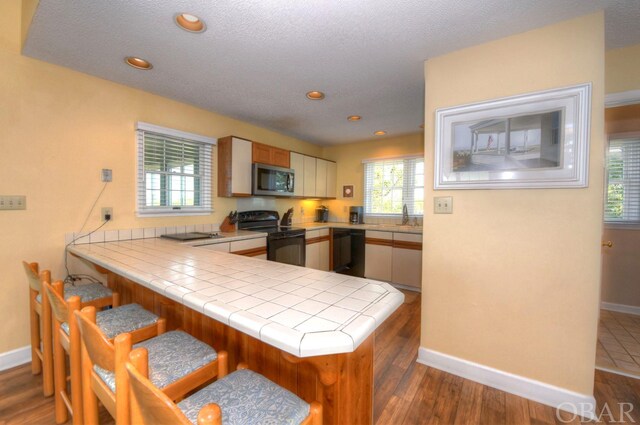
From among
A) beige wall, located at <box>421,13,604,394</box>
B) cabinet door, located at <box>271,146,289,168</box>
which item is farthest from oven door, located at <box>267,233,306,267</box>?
beige wall, located at <box>421,13,604,394</box>

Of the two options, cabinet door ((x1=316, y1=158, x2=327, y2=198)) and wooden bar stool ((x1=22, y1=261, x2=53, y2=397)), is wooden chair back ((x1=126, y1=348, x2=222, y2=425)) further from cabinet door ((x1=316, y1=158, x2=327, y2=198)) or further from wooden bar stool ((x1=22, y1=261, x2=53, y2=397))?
cabinet door ((x1=316, y1=158, x2=327, y2=198))

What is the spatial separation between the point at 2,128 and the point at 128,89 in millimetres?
941

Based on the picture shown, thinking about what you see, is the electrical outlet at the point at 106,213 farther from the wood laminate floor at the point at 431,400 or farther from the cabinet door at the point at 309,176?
the cabinet door at the point at 309,176

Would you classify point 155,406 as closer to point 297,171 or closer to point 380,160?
point 297,171

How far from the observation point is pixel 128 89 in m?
2.46

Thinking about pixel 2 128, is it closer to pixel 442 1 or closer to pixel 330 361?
pixel 330 361

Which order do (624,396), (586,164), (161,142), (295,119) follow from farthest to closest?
(295,119), (161,142), (624,396), (586,164)

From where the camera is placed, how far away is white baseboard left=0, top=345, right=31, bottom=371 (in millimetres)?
1914

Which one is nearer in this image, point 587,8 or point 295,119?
point 587,8

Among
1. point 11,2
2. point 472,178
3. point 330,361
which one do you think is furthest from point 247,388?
point 11,2

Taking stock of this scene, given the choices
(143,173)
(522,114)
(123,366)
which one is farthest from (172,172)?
(522,114)

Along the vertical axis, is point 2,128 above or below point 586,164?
above

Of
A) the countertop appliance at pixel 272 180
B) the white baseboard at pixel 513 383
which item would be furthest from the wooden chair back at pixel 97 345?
the countertop appliance at pixel 272 180

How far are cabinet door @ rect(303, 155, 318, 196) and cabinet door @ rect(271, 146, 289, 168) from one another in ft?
1.49
